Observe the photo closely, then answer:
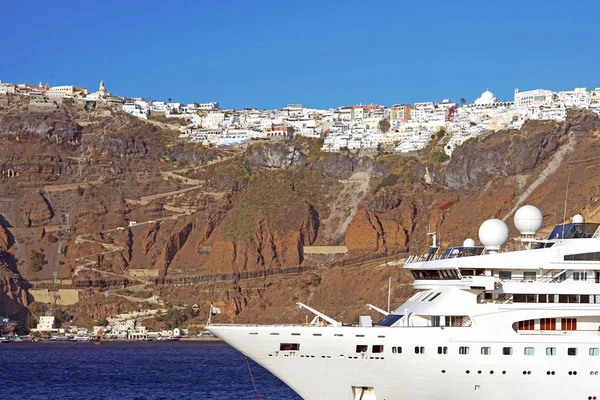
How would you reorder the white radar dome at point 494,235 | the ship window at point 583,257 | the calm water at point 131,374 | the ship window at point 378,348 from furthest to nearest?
the calm water at point 131,374 → the white radar dome at point 494,235 → the ship window at point 583,257 → the ship window at point 378,348

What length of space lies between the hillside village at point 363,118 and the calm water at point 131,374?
53752 millimetres

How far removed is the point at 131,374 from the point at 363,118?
114m

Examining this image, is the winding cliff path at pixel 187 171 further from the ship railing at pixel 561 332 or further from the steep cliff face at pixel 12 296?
the ship railing at pixel 561 332

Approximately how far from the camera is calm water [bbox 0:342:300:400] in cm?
5906

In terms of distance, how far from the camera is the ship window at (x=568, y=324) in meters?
38.4

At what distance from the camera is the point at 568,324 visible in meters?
38.5

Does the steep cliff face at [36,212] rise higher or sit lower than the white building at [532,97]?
lower

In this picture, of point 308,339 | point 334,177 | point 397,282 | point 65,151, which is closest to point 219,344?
point 397,282

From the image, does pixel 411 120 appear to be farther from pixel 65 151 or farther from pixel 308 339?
pixel 308 339

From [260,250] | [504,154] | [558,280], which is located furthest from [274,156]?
[558,280]

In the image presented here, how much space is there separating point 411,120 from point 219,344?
188ft

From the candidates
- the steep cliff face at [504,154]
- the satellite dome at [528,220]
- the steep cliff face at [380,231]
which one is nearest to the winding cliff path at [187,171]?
the steep cliff face at [380,231]

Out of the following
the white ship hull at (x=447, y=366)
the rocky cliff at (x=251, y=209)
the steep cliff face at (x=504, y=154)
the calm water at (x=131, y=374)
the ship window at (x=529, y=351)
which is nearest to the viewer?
the white ship hull at (x=447, y=366)

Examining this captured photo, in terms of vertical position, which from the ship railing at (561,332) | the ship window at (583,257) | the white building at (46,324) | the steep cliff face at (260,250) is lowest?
the ship railing at (561,332)
